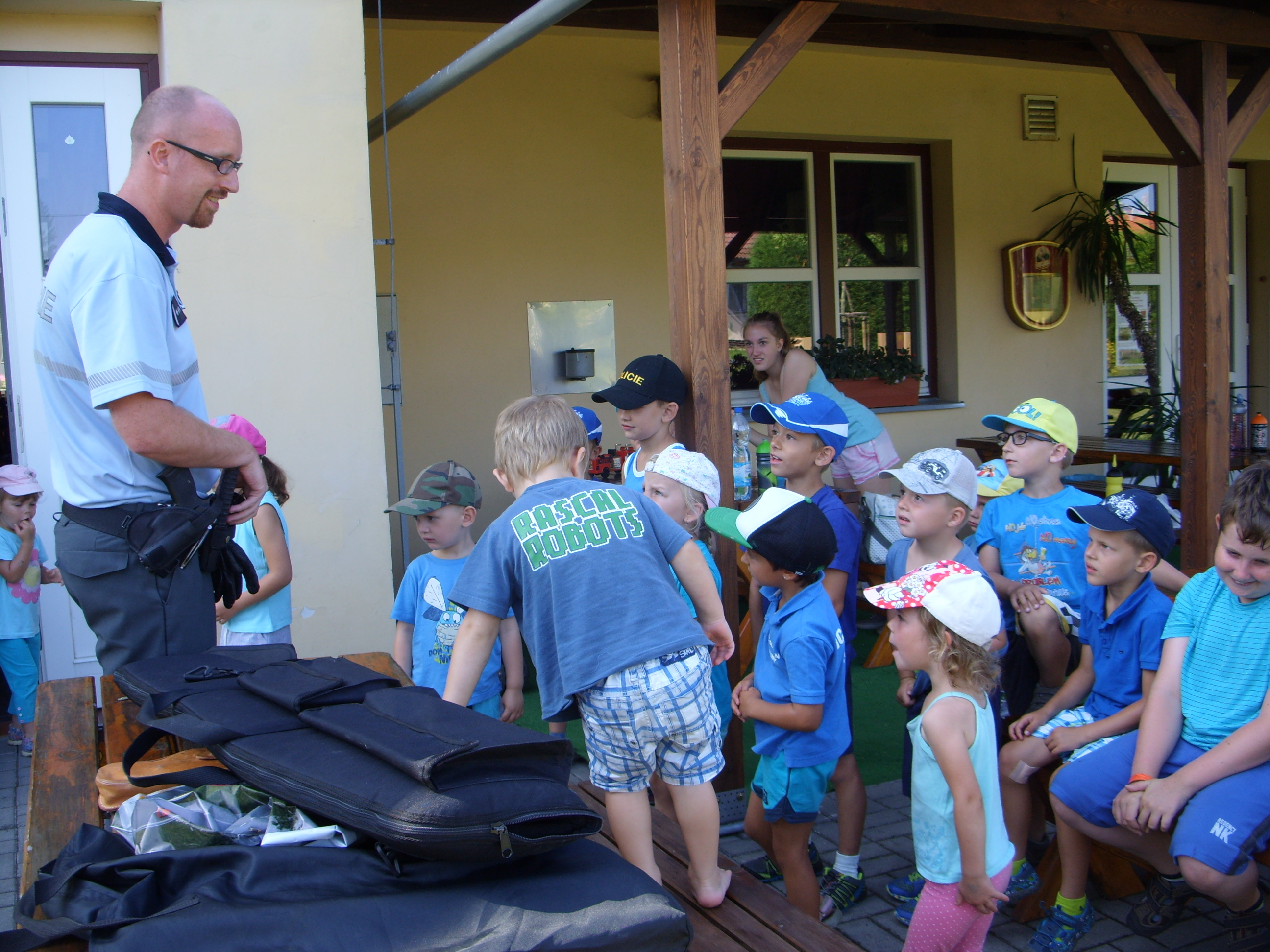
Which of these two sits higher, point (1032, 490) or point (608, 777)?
point (1032, 490)

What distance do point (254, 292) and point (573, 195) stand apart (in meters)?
2.97

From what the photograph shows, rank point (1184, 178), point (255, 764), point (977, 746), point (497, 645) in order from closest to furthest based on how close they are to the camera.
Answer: point (255, 764) < point (977, 746) < point (497, 645) < point (1184, 178)

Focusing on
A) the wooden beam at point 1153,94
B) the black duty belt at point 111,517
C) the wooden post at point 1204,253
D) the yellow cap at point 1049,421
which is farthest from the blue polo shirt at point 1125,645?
the wooden beam at point 1153,94

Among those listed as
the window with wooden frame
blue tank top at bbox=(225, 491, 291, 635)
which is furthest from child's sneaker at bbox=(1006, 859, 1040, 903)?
the window with wooden frame

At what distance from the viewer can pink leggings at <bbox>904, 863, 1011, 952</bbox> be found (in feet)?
7.36

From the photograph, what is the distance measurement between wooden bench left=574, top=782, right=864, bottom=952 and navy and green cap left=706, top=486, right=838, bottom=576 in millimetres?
735

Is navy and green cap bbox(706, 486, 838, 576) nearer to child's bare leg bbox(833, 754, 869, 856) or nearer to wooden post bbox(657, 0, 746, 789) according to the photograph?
child's bare leg bbox(833, 754, 869, 856)

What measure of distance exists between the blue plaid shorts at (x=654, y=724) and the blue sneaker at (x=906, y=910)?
3.29 ft

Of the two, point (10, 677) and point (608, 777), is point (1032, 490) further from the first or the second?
point (10, 677)

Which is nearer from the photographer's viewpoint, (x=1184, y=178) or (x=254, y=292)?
(x=254, y=292)

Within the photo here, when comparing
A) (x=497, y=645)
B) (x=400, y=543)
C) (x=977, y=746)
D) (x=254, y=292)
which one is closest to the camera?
(x=977, y=746)

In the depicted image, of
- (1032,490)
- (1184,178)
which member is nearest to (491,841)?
(1032,490)

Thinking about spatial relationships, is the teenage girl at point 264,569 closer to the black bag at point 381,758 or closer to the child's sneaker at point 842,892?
the black bag at point 381,758

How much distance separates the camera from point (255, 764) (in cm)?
156
